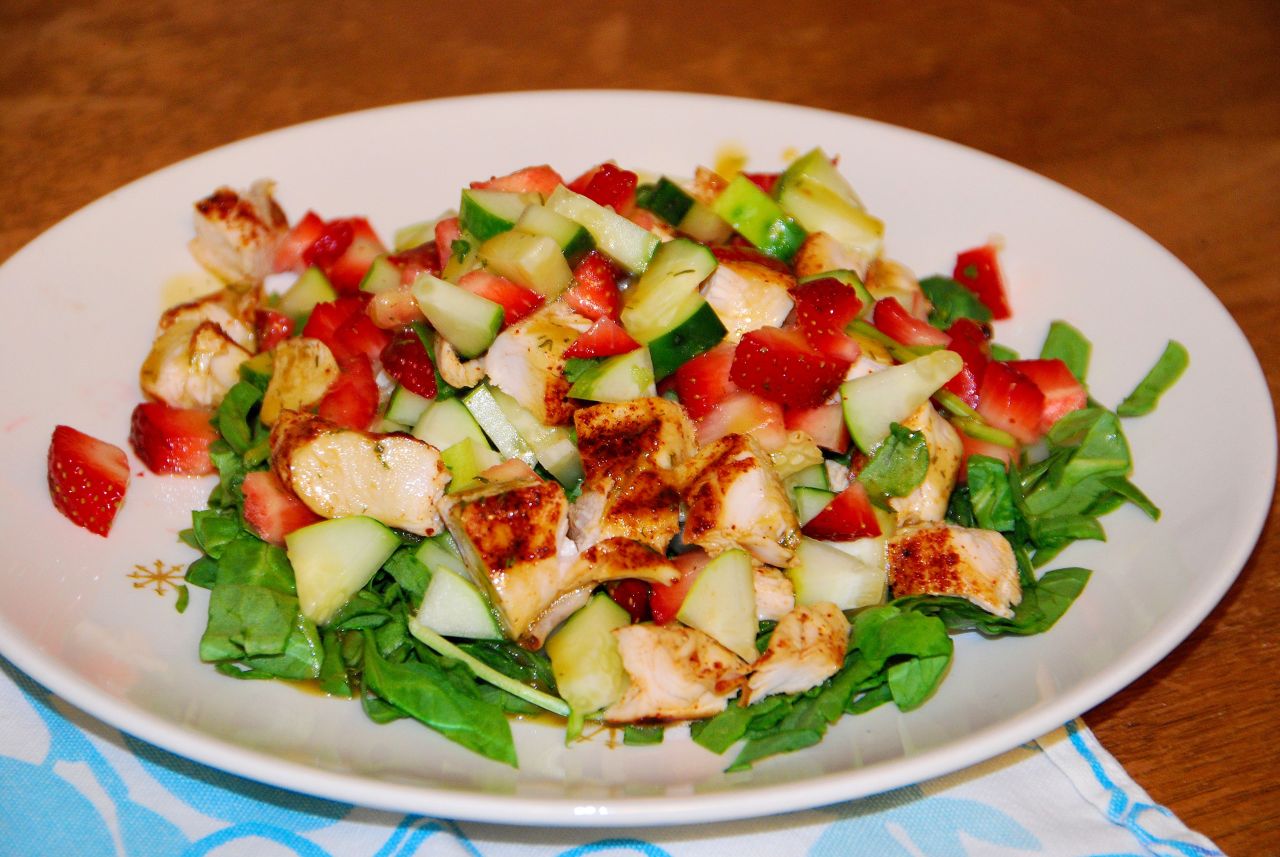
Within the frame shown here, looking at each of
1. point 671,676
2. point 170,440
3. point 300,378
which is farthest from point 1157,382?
point 170,440

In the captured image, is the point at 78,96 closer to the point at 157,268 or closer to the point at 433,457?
the point at 157,268

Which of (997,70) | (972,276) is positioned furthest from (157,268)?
(997,70)

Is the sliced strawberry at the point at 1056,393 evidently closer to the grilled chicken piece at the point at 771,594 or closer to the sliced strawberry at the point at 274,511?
the grilled chicken piece at the point at 771,594

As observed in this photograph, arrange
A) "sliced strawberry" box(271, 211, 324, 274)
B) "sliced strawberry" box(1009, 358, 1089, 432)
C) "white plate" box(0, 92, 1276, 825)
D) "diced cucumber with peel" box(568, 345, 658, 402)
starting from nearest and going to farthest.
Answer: "white plate" box(0, 92, 1276, 825) < "diced cucumber with peel" box(568, 345, 658, 402) < "sliced strawberry" box(1009, 358, 1089, 432) < "sliced strawberry" box(271, 211, 324, 274)

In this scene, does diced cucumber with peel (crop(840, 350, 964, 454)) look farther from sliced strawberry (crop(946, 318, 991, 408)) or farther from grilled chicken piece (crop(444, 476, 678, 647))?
grilled chicken piece (crop(444, 476, 678, 647))

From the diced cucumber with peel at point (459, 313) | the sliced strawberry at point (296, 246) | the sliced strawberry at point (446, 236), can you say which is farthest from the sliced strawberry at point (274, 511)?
the sliced strawberry at point (296, 246)

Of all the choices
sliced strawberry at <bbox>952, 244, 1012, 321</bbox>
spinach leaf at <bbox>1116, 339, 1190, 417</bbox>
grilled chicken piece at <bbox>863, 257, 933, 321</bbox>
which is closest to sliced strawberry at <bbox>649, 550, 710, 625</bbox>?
grilled chicken piece at <bbox>863, 257, 933, 321</bbox>
